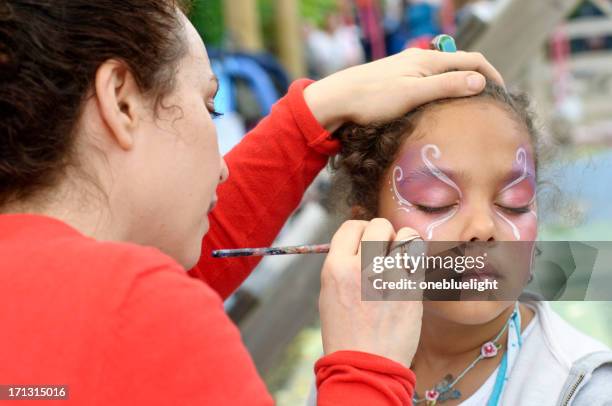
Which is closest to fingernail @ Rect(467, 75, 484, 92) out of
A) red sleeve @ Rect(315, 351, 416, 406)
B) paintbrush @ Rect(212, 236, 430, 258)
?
paintbrush @ Rect(212, 236, 430, 258)

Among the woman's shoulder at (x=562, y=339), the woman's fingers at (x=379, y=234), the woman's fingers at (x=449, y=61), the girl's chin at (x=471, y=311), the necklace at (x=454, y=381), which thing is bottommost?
the necklace at (x=454, y=381)

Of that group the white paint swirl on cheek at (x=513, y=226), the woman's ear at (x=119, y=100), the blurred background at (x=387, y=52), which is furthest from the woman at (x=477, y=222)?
the woman's ear at (x=119, y=100)

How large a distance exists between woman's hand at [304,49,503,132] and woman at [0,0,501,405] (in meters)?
0.28

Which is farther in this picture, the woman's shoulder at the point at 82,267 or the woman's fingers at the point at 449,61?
the woman's fingers at the point at 449,61

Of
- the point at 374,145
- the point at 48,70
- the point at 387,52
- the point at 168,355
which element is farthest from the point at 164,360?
the point at 387,52

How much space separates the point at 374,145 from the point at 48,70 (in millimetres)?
631

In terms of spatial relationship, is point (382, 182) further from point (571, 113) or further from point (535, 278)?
point (571, 113)

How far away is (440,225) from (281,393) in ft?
5.34

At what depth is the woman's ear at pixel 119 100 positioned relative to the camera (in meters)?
0.99

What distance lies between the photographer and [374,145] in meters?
1.46

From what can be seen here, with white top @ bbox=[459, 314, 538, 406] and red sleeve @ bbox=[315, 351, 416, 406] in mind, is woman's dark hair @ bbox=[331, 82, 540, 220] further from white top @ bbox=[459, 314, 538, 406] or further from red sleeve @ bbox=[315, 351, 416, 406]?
red sleeve @ bbox=[315, 351, 416, 406]

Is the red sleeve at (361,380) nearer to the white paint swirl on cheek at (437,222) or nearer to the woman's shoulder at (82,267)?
the woman's shoulder at (82,267)

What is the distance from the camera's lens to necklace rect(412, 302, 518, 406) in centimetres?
138

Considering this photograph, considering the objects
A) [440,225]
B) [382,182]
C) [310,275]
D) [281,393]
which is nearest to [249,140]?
[382,182]
